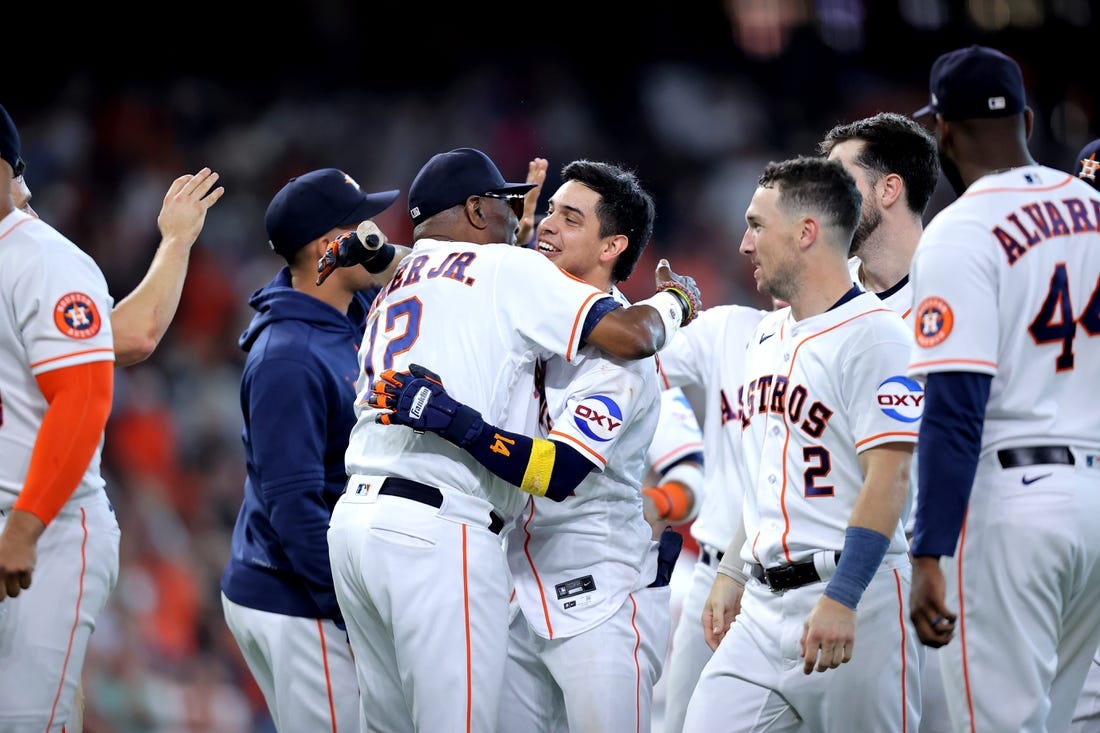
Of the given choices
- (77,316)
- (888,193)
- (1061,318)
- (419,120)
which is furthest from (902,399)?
(419,120)

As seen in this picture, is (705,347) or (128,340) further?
(705,347)

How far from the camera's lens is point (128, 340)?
3895mm

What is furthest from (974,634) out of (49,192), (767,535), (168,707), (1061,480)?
(49,192)

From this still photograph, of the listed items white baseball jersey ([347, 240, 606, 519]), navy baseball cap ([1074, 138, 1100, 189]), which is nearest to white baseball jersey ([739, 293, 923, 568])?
white baseball jersey ([347, 240, 606, 519])

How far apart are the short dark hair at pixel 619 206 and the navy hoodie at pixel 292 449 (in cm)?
106

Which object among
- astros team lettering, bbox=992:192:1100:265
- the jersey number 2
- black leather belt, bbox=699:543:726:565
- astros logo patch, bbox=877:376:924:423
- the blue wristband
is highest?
astros team lettering, bbox=992:192:1100:265

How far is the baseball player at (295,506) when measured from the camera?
14.0 feet

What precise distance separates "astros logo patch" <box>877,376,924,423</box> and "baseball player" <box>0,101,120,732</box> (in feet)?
7.19

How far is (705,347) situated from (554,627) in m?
1.49

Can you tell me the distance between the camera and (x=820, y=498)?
3615 millimetres

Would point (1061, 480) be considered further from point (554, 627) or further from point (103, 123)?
point (103, 123)

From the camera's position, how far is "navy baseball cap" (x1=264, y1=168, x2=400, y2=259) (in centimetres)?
475

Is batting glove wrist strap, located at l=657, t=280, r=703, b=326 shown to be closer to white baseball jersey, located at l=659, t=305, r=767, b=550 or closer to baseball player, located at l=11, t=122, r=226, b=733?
white baseball jersey, located at l=659, t=305, r=767, b=550

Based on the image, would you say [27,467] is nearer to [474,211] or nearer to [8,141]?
[8,141]
